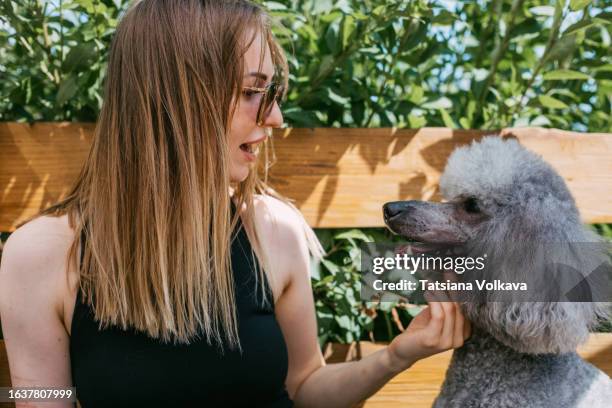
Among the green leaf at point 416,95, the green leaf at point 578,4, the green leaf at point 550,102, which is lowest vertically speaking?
the green leaf at point 416,95

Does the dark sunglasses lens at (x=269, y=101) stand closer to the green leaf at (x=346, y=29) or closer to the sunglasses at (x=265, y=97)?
the sunglasses at (x=265, y=97)

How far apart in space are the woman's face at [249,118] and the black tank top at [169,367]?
28 cm

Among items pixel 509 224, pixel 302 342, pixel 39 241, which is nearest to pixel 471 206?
pixel 509 224

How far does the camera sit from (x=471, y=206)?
3.95 feet

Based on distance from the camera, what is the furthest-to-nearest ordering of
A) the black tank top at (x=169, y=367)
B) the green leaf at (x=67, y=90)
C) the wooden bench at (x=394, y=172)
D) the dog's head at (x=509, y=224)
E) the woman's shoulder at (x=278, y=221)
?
1. the wooden bench at (x=394, y=172)
2. the green leaf at (x=67, y=90)
3. the woman's shoulder at (x=278, y=221)
4. the black tank top at (x=169, y=367)
5. the dog's head at (x=509, y=224)

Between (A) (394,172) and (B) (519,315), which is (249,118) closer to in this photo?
(A) (394,172)

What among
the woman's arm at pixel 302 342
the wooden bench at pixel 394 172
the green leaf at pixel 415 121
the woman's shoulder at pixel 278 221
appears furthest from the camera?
the green leaf at pixel 415 121

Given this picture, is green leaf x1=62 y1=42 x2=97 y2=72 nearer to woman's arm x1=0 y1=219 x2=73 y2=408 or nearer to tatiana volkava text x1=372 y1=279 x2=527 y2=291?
woman's arm x1=0 y1=219 x2=73 y2=408

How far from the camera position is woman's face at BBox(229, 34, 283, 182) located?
137 cm

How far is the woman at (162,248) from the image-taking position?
132 centimetres

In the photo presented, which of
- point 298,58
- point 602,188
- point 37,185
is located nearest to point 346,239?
point 298,58

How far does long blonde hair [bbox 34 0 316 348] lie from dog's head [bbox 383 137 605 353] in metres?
0.41

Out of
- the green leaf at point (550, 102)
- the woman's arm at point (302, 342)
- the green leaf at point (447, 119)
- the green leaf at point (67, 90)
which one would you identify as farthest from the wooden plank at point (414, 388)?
the green leaf at point (67, 90)

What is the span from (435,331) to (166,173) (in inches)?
24.8
